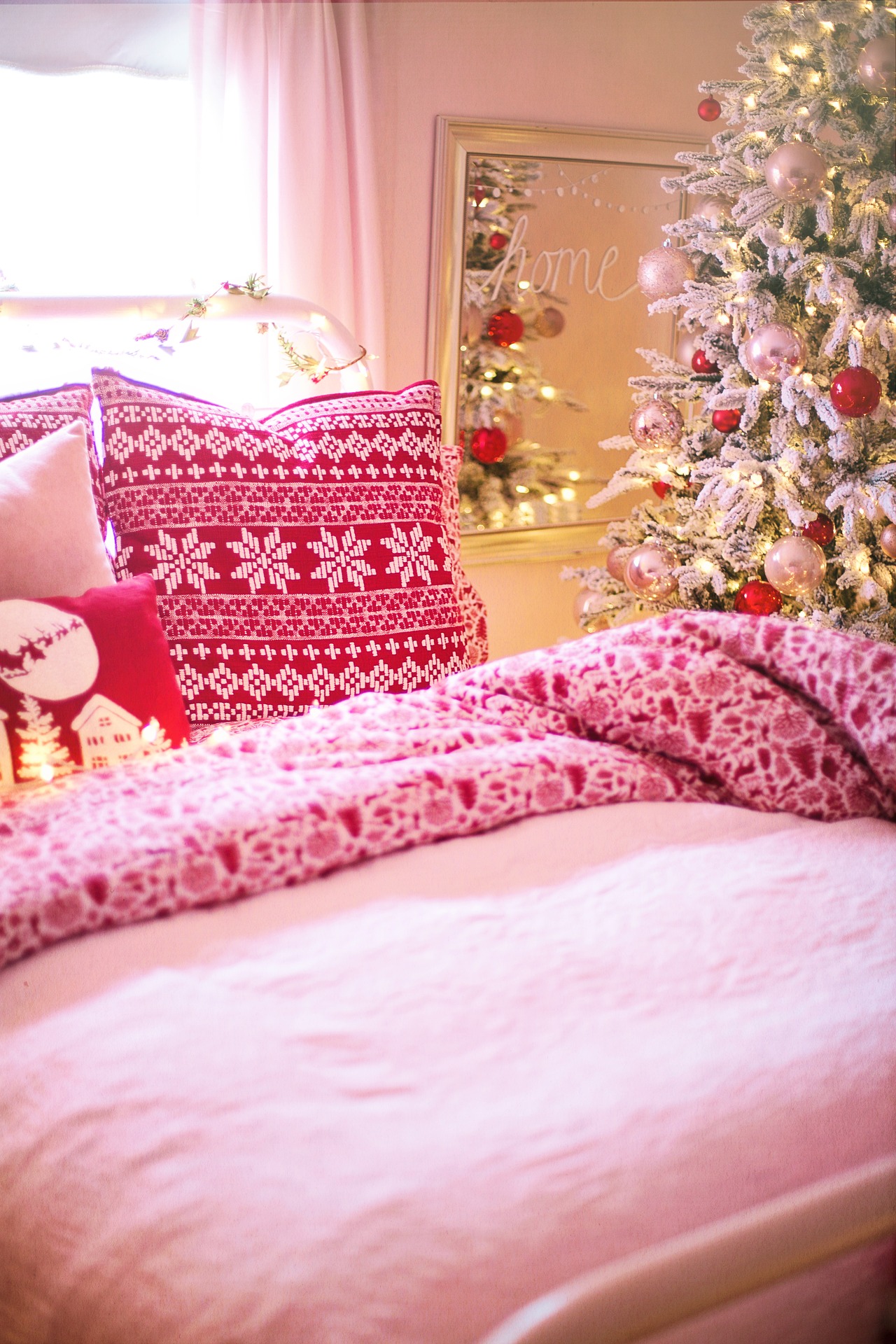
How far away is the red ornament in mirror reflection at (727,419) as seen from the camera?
2.27m

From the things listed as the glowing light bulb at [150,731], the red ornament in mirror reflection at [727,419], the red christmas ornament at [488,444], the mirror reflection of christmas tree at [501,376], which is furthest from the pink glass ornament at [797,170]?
the glowing light bulb at [150,731]

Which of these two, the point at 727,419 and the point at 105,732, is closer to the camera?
the point at 105,732

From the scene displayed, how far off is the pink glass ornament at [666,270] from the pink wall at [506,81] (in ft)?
2.16

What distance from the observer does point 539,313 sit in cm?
290

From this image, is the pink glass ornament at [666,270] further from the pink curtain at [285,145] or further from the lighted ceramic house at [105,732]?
→ the lighted ceramic house at [105,732]

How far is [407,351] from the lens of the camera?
2.76m

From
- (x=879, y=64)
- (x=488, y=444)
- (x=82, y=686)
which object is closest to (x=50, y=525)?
(x=82, y=686)

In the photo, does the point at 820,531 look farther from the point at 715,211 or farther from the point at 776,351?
the point at 715,211

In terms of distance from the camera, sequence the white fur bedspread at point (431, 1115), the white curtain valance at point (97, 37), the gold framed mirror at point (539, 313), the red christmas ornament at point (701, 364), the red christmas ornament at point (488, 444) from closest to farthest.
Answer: the white fur bedspread at point (431, 1115), the white curtain valance at point (97, 37), the red christmas ornament at point (701, 364), the gold framed mirror at point (539, 313), the red christmas ornament at point (488, 444)

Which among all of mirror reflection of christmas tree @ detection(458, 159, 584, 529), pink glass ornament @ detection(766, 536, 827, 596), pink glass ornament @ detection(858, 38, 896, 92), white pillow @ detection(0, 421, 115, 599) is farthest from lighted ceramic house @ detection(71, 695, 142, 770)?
mirror reflection of christmas tree @ detection(458, 159, 584, 529)

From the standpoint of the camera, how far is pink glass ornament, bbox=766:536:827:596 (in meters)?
2.08

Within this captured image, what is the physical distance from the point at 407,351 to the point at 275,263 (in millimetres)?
462

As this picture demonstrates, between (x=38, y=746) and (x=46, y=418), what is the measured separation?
561 mm

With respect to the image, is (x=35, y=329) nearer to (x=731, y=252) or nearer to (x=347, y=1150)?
(x=731, y=252)
